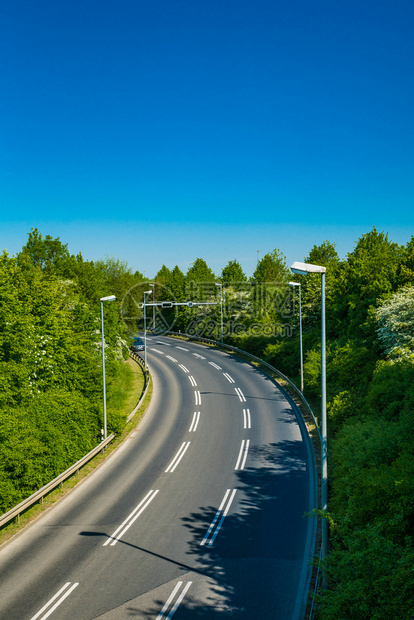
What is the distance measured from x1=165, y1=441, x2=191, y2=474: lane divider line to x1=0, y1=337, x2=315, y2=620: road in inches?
4.2

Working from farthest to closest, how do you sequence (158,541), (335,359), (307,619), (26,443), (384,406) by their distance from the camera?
(335,359) < (384,406) < (26,443) < (158,541) < (307,619)

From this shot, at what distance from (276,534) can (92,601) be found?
20.6 ft

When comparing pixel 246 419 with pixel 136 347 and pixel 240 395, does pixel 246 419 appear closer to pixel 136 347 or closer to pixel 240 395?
pixel 240 395

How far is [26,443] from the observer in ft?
58.9

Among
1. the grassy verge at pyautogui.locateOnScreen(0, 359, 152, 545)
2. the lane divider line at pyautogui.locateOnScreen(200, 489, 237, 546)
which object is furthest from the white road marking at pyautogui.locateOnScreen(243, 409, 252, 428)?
the lane divider line at pyautogui.locateOnScreen(200, 489, 237, 546)

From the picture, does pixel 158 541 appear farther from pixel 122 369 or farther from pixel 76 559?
pixel 122 369

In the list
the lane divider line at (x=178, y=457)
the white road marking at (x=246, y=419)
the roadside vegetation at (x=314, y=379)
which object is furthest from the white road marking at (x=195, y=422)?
the roadside vegetation at (x=314, y=379)

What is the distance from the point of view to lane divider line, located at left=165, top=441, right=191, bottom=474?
20234mm

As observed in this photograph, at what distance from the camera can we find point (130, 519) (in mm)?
15641

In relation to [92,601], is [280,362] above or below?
above

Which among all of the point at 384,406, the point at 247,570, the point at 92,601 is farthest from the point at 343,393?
the point at 92,601

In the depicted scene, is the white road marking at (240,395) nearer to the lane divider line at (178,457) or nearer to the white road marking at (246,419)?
the white road marking at (246,419)

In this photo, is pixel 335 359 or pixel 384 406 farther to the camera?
pixel 335 359

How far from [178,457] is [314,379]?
38.2ft
